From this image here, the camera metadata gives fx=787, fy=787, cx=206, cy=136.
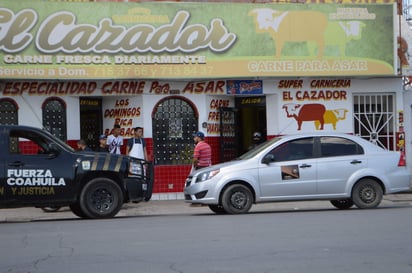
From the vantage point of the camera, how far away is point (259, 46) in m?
20.9

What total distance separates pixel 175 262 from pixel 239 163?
656 cm

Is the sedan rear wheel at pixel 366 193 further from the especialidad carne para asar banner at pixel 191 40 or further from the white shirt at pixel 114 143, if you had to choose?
the white shirt at pixel 114 143

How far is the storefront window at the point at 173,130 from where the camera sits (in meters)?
21.3

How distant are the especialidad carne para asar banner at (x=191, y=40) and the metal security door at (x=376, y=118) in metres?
1.08

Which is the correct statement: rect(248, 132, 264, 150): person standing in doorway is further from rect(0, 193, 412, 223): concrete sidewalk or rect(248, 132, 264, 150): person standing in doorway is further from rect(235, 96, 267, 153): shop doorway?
rect(0, 193, 412, 223): concrete sidewalk

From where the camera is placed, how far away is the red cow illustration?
851 inches

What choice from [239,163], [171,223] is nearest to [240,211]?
[239,163]

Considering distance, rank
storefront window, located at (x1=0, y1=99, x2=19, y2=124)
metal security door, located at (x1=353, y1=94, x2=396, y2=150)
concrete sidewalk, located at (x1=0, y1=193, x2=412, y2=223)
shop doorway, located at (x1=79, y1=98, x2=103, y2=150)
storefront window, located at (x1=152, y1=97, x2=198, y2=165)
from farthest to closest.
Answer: metal security door, located at (x1=353, y1=94, x2=396, y2=150), shop doorway, located at (x1=79, y1=98, x2=103, y2=150), storefront window, located at (x1=152, y1=97, x2=198, y2=165), storefront window, located at (x1=0, y1=99, x2=19, y2=124), concrete sidewalk, located at (x1=0, y1=193, x2=412, y2=223)

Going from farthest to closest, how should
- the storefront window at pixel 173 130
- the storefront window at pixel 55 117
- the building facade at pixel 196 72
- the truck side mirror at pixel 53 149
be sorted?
the storefront window at pixel 173 130 < the storefront window at pixel 55 117 < the building facade at pixel 196 72 < the truck side mirror at pixel 53 149

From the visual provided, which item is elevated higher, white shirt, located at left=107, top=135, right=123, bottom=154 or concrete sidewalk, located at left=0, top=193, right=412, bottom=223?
white shirt, located at left=107, top=135, right=123, bottom=154

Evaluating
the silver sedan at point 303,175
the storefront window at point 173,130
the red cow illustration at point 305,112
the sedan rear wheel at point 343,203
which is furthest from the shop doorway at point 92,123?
the sedan rear wheel at point 343,203

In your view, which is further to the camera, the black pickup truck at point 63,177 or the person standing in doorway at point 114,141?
the person standing in doorway at point 114,141

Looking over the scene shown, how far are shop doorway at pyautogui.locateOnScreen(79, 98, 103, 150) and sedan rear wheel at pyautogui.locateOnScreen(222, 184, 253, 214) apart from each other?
7564 millimetres

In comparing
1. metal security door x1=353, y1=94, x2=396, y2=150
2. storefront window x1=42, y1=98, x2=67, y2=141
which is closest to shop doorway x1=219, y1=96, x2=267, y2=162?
metal security door x1=353, y1=94, x2=396, y2=150
